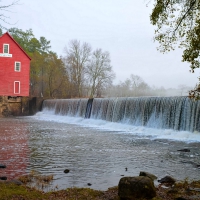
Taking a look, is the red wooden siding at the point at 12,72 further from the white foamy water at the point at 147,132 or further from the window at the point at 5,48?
the white foamy water at the point at 147,132

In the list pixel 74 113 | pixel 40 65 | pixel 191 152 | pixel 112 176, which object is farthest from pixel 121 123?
pixel 40 65

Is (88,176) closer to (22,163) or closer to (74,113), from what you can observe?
(22,163)

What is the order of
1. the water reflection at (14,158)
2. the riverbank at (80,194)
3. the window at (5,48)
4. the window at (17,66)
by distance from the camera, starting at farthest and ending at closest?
the window at (17,66)
the window at (5,48)
the water reflection at (14,158)
the riverbank at (80,194)

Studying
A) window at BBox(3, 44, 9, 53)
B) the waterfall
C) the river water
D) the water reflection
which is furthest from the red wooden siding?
the water reflection

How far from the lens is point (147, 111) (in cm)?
1956

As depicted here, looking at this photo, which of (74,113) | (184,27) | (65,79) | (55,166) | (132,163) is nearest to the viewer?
(184,27)

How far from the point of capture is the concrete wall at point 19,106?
35469mm

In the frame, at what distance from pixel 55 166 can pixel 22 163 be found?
1.01m

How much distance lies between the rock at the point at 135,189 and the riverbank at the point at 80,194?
0.43 ft

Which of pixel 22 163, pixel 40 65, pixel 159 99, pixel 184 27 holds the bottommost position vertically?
pixel 22 163

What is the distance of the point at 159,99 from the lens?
1867 cm

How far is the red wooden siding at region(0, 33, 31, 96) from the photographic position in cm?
3572

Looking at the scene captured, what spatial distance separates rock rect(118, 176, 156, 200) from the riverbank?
0.43 ft

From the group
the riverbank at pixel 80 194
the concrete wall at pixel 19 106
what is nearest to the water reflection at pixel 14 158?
the riverbank at pixel 80 194
